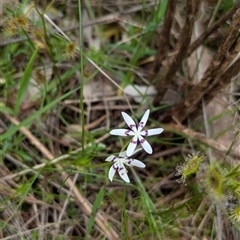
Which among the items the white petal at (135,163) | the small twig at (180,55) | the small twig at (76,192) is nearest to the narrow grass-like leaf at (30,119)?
the small twig at (76,192)

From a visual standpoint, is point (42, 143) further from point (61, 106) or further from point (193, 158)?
point (193, 158)

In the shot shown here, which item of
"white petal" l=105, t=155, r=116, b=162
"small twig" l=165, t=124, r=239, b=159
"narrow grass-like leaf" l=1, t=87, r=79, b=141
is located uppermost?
"narrow grass-like leaf" l=1, t=87, r=79, b=141

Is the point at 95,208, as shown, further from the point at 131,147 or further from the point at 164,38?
the point at 164,38

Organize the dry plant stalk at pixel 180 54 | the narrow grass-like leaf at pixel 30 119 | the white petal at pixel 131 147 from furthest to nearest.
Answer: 1. the narrow grass-like leaf at pixel 30 119
2. the dry plant stalk at pixel 180 54
3. the white petal at pixel 131 147

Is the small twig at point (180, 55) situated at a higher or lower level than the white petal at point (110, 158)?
higher

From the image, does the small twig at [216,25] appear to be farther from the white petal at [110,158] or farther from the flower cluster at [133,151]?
the white petal at [110,158]

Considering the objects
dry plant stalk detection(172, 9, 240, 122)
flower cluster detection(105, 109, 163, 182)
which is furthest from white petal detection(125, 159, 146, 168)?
dry plant stalk detection(172, 9, 240, 122)

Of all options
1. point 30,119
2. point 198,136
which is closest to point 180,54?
point 198,136

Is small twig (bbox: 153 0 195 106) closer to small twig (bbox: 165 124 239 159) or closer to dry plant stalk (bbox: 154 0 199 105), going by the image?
dry plant stalk (bbox: 154 0 199 105)

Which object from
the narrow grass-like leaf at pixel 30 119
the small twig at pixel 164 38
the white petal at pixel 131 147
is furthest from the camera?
the narrow grass-like leaf at pixel 30 119

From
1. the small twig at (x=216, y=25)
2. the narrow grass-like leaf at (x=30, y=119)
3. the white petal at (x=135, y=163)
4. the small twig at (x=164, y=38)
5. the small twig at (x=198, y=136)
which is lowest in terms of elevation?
the white petal at (x=135, y=163)

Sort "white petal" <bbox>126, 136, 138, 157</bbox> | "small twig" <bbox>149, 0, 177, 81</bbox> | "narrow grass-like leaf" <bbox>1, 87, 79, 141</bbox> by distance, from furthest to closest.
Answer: "narrow grass-like leaf" <bbox>1, 87, 79, 141</bbox>, "small twig" <bbox>149, 0, 177, 81</bbox>, "white petal" <bbox>126, 136, 138, 157</bbox>

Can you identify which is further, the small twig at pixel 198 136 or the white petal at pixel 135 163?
the small twig at pixel 198 136
